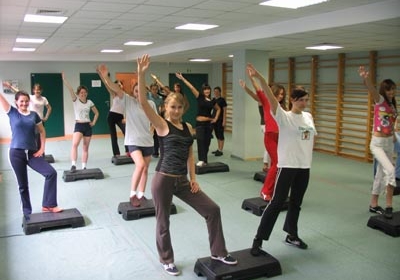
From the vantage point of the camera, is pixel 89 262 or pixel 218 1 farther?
pixel 218 1

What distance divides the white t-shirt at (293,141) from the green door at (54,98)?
10.3 meters

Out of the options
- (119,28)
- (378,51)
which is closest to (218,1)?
(119,28)

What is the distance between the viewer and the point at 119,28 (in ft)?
22.5

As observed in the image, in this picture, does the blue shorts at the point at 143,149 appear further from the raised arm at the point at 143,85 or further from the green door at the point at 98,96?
the green door at the point at 98,96

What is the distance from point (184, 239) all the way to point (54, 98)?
31.3 ft

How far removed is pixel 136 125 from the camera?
4695mm

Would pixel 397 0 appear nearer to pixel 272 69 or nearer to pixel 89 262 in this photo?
pixel 89 262

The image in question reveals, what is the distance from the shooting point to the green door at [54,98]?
12078mm

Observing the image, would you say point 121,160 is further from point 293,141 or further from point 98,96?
point 98,96

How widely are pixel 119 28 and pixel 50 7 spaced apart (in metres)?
1.94

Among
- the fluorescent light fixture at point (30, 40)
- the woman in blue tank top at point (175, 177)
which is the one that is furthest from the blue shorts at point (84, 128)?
the woman in blue tank top at point (175, 177)

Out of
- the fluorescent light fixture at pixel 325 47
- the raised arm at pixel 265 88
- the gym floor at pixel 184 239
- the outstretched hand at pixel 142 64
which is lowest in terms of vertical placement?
the gym floor at pixel 184 239

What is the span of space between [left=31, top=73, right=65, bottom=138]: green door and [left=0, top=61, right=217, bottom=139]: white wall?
0.47 ft

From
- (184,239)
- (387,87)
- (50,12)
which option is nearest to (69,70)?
(50,12)
